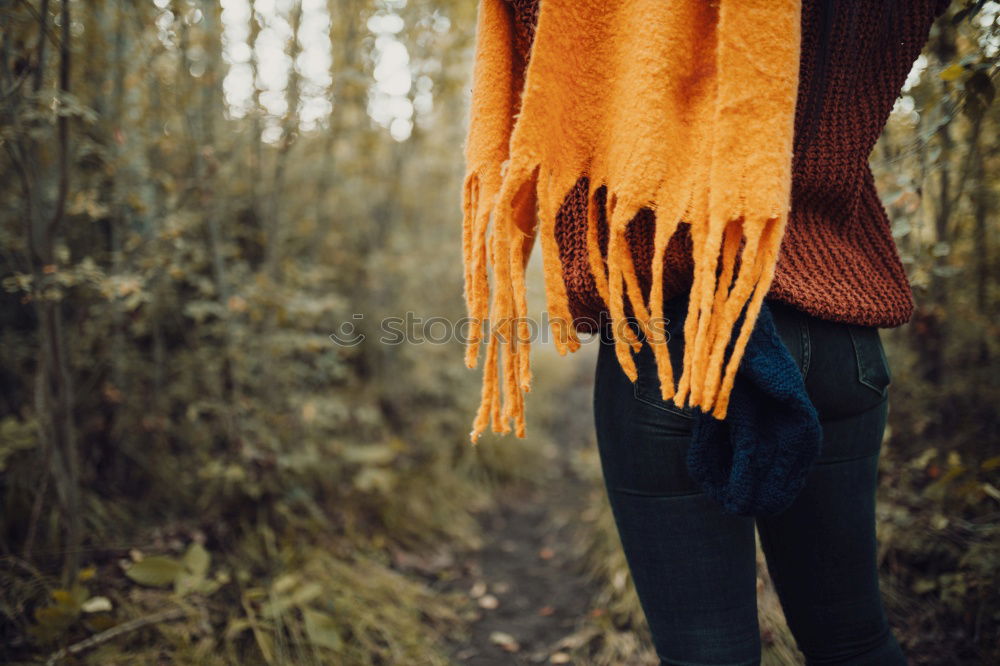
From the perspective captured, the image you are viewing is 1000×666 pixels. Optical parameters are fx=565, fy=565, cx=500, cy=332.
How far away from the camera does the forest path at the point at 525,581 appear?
98.3 inches

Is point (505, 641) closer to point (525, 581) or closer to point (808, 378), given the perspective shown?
point (525, 581)

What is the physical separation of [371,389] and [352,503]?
0.98 m

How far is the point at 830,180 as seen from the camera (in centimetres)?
89

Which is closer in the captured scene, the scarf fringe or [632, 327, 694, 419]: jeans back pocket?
the scarf fringe

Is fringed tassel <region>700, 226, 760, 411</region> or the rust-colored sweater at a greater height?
the rust-colored sweater

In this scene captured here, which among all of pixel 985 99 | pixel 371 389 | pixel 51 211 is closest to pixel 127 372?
pixel 51 211

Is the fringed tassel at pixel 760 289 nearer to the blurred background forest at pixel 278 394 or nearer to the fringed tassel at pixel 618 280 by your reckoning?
the fringed tassel at pixel 618 280

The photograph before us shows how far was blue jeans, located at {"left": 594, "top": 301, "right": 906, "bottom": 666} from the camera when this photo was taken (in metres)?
0.87

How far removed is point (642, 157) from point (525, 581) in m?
2.80

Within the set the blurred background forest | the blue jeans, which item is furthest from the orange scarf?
the blurred background forest

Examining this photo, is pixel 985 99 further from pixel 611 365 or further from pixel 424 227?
pixel 424 227

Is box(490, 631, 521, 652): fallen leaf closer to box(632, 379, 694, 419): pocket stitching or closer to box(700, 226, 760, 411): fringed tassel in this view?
box(632, 379, 694, 419): pocket stitching

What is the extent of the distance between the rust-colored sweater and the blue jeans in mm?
53

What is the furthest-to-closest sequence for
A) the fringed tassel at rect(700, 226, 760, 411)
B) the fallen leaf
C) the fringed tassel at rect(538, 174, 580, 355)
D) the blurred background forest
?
the fallen leaf, the blurred background forest, the fringed tassel at rect(538, 174, 580, 355), the fringed tassel at rect(700, 226, 760, 411)
